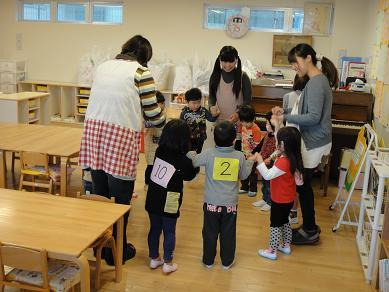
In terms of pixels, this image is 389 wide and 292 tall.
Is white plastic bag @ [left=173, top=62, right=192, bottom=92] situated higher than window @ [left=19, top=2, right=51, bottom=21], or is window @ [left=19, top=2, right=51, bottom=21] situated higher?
window @ [left=19, top=2, right=51, bottom=21]

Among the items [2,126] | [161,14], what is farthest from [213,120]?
[161,14]

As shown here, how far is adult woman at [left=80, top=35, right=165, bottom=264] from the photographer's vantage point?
8.74 ft

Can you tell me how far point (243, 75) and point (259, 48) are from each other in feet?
8.70

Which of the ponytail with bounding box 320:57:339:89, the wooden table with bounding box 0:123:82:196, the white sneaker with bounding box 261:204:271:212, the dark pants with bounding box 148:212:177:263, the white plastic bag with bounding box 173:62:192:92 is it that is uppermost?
the ponytail with bounding box 320:57:339:89

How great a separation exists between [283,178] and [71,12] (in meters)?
5.70

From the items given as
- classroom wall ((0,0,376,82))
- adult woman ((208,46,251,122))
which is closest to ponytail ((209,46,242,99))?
adult woman ((208,46,251,122))

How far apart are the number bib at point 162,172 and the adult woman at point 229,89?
1.47 meters

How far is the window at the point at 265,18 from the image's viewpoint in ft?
21.4

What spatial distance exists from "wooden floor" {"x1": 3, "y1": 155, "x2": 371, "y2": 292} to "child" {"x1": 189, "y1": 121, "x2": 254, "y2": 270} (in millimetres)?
210

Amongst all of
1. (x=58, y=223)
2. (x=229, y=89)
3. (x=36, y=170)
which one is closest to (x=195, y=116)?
(x=229, y=89)

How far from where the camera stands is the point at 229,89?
4180 mm

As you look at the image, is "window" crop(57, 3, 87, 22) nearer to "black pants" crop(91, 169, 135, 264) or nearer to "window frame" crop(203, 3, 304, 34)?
"window frame" crop(203, 3, 304, 34)

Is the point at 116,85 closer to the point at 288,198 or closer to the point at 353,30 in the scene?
the point at 288,198

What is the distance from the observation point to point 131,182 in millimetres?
2857
